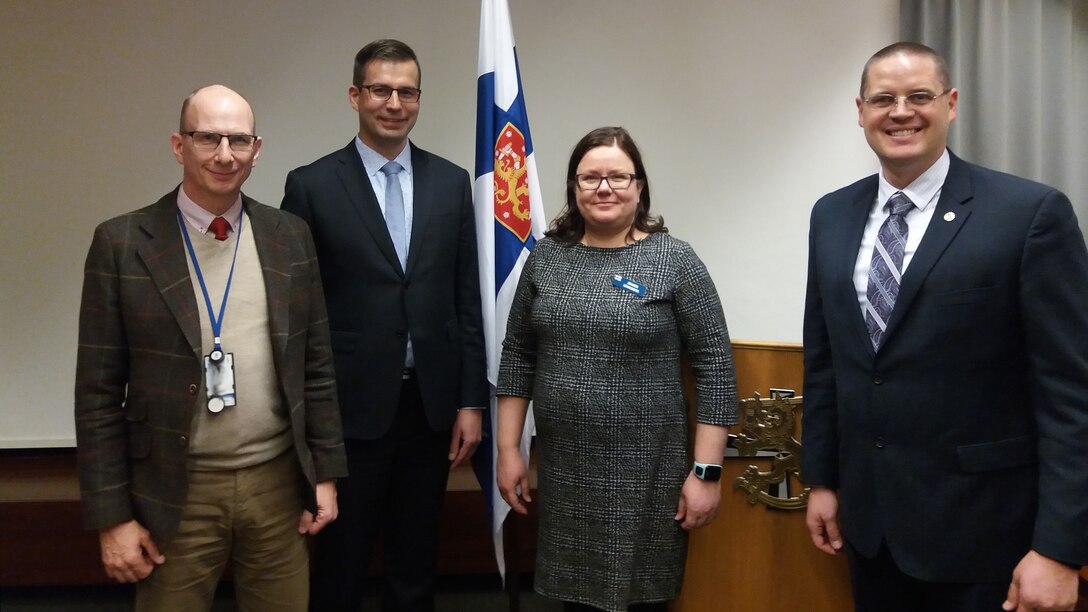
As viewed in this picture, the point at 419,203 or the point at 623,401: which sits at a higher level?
the point at 419,203

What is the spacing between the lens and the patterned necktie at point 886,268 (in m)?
1.46

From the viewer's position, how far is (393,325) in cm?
202

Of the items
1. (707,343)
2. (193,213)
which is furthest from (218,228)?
(707,343)

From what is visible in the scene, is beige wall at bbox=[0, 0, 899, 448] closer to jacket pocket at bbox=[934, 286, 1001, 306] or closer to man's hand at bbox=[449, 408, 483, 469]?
man's hand at bbox=[449, 408, 483, 469]

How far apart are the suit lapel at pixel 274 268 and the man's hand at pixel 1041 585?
1.53 metres

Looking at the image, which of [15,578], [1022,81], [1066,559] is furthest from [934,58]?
[15,578]

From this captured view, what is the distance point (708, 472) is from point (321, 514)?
0.94 meters

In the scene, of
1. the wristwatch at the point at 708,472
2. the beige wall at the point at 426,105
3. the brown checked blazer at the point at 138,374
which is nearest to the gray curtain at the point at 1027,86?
the beige wall at the point at 426,105

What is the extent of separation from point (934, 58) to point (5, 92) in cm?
333

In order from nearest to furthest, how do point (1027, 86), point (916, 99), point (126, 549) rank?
point (916, 99)
point (126, 549)
point (1027, 86)

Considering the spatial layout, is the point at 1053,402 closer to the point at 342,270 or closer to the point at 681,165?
the point at 342,270

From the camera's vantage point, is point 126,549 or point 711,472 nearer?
point 126,549

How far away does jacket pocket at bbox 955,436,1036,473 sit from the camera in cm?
138

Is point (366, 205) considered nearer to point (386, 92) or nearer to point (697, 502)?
point (386, 92)
